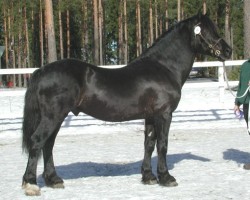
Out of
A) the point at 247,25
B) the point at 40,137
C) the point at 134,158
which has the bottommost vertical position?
the point at 134,158

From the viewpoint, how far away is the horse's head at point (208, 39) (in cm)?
566

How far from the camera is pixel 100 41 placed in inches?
1481

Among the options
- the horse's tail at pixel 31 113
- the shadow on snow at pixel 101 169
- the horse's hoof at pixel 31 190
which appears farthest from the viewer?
the shadow on snow at pixel 101 169

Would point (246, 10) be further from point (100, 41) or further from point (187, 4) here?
point (187, 4)

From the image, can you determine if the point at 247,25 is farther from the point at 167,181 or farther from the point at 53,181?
the point at 53,181

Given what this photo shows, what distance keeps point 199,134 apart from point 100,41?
2862 centimetres

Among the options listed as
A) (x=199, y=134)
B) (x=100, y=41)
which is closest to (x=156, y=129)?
(x=199, y=134)

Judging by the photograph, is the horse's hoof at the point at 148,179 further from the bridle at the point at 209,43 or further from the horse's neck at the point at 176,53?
the bridle at the point at 209,43

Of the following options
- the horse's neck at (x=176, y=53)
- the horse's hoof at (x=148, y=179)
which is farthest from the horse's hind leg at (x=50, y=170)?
the horse's neck at (x=176, y=53)

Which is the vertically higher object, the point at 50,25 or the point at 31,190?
the point at 50,25

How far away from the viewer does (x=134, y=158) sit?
291 inches

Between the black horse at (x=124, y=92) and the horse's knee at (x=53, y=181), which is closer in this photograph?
the black horse at (x=124, y=92)

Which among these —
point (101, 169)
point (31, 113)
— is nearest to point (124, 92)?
point (31, 113)

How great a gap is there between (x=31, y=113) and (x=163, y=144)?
1.60 m
